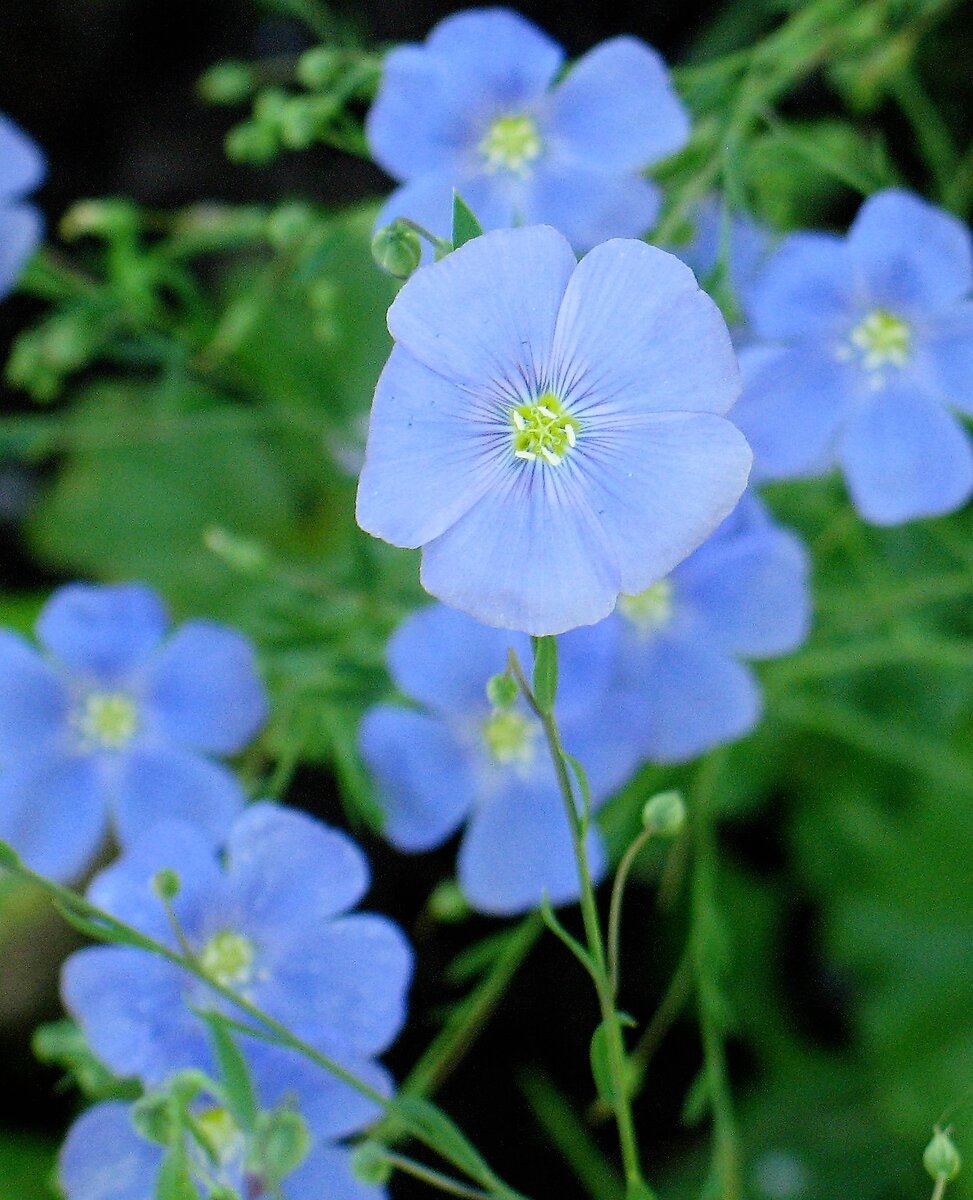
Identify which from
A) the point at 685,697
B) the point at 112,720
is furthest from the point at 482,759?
the point at 112,720

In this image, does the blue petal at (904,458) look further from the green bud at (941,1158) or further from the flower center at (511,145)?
the green bud at (941,1158)

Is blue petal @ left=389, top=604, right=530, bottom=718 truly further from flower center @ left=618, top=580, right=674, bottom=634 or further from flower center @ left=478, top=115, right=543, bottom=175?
flower center @ left=478, top=115, right=543, bottom=175

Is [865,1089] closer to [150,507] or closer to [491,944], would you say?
[491,944]

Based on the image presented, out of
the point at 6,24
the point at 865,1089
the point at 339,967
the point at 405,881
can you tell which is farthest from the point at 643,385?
the point at 6,24

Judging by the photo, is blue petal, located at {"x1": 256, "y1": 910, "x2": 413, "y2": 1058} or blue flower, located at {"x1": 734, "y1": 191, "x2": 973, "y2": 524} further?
blue flower, located at {"x1": 734, "y1": 191, "x2": 973, "y2": 524}

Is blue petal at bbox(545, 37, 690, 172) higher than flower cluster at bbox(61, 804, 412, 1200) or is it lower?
higher

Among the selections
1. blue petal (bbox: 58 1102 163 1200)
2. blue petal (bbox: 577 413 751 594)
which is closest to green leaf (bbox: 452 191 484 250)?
blue petal (bbox: 577 413 751 594)

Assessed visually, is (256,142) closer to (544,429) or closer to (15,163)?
(15,163)
